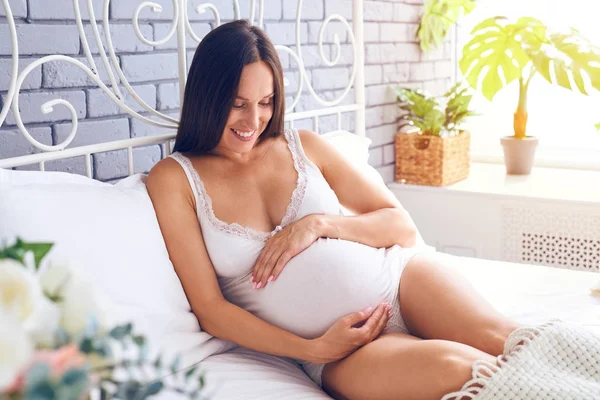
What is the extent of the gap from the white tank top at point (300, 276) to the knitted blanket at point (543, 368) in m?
0.32

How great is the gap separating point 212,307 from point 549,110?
89.4 inches

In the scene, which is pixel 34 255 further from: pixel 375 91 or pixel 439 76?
pixel 439 76

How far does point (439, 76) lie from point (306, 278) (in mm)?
2032

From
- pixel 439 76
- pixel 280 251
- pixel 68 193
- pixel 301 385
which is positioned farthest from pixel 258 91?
pixel 439 76

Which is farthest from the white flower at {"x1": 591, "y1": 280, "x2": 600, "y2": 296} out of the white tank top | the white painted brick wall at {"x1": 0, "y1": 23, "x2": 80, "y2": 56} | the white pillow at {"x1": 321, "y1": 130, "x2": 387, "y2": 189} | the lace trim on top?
the white painted brick wall at {"x1": 0, "y1": 23, "x2": 80, "y2": 56}

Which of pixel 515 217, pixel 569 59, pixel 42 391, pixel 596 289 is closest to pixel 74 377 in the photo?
pixel 42 391

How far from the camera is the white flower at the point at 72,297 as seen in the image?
19.7 inches

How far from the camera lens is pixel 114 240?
128 centimetres

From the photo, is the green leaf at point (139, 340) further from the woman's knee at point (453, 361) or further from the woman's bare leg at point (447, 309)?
the woman's bare leg at point (447, 309)

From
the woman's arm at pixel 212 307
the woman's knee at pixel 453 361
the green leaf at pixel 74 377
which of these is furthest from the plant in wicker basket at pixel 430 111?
→ the green leaf at pixel 74 377

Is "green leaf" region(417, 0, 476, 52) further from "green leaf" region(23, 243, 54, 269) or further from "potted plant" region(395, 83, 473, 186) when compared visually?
"green leaf" region(23, 243, 54, 269)

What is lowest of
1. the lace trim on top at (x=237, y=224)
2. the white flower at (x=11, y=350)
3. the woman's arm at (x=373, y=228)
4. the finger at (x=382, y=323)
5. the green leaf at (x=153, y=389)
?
the finger at (x=382, y=323)

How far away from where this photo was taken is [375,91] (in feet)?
9.05

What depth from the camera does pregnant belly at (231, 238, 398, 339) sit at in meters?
1.41
